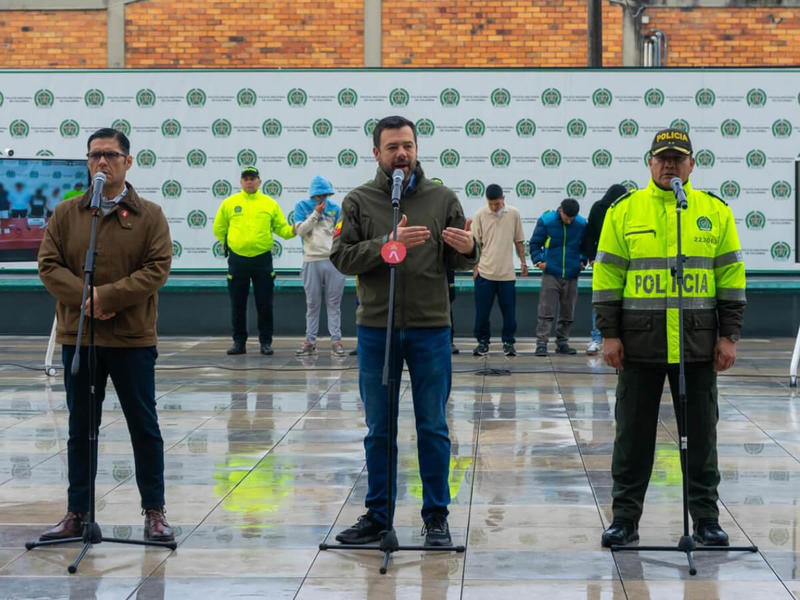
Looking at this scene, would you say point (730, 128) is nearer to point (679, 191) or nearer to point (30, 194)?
point (30, 194)

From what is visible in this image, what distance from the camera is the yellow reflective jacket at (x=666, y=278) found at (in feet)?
21.8

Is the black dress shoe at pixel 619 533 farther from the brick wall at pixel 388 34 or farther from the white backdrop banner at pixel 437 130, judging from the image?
the brick wall at pixel 388 34

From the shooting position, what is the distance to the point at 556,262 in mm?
15695

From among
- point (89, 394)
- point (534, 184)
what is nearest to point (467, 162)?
point (534, 184)

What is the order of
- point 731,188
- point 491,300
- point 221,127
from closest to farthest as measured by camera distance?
point 491,300 < point 731,188 < point 221,127

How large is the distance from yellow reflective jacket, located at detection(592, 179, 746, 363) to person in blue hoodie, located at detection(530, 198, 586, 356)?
8.84m

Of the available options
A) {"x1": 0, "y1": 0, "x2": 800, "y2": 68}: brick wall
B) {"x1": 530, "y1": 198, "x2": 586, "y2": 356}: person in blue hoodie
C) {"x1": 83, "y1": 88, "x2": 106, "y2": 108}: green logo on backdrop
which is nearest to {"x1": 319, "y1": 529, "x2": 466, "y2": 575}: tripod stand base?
{"x1": 530, "y1": 198, "x2": 586, "y2": 356}: person in blue hoodie

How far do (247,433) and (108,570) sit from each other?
3895 millimetres

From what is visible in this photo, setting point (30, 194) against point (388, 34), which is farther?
point (388, 34)

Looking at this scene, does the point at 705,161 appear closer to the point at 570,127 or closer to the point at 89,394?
the point at 570,127

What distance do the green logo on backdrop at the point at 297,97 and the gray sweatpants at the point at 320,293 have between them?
3035mm

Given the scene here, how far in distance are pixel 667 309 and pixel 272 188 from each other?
11.5 m

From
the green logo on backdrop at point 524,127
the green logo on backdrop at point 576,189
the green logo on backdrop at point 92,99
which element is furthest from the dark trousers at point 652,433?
the green logo on backdrop at point 92,99

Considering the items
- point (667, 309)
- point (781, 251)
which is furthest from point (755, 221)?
point (667, 309)
